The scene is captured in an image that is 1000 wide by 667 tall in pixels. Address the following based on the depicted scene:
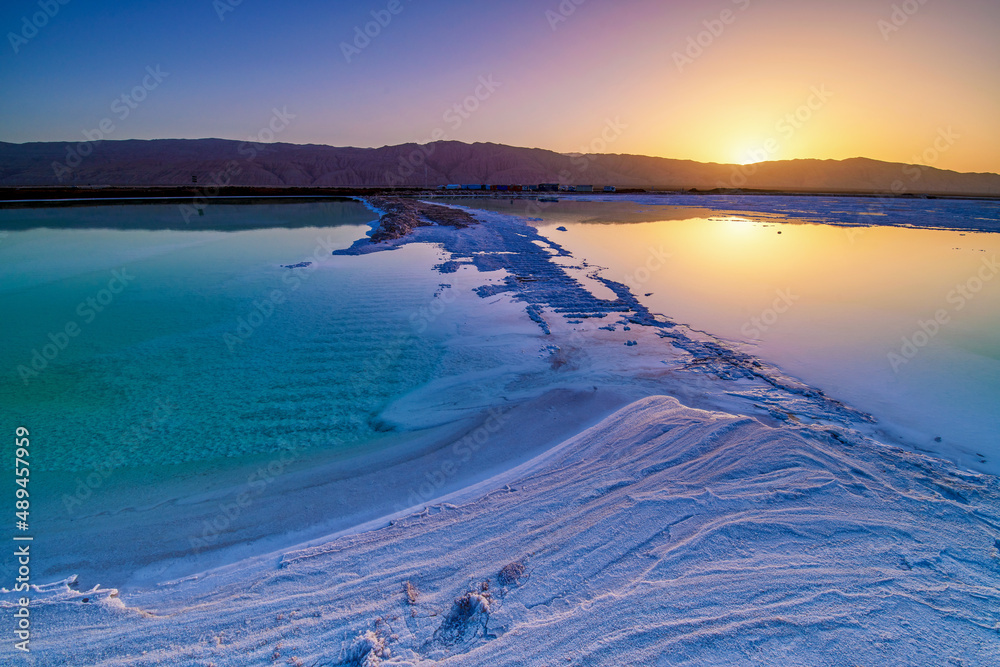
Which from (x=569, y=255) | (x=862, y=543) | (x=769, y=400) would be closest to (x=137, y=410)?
(x=862, y=543)

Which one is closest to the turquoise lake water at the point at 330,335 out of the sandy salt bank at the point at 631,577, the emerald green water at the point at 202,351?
the emerald green water at the point at 202,351

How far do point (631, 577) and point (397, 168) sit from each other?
13451 cm

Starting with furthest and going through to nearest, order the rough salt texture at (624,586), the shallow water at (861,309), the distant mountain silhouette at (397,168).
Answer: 1. the distant mountain silhouette at (397,168)
2. the shallow water at (861,309)
3. the rough salt texture at (624,586)

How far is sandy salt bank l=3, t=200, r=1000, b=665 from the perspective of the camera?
2.28m

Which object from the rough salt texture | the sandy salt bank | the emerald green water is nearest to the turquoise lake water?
the emerald green water

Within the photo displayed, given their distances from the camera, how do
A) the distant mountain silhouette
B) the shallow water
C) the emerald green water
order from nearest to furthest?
1. the emerald green water
2. the shallow water
3. the distant mountain silhouette

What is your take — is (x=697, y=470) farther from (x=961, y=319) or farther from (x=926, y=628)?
(x=961, y=319)

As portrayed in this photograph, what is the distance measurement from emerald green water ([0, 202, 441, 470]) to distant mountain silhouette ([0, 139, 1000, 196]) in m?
98.5

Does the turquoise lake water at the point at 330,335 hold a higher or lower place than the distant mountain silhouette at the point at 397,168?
lower

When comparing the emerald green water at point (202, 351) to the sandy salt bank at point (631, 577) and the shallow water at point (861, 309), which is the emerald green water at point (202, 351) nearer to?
the sandy salt bank at point (631, 577)

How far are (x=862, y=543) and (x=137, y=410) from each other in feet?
24.2

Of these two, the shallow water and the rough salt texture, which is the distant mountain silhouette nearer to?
the shallow water

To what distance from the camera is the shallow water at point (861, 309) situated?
504 cm

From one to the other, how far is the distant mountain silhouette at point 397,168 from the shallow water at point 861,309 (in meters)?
105
